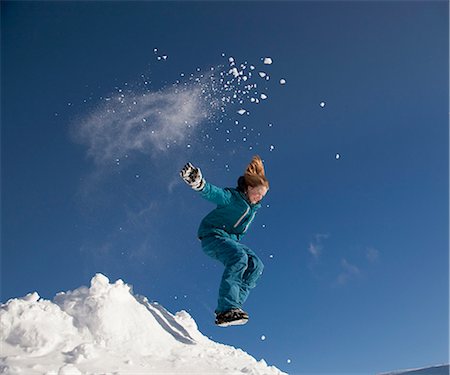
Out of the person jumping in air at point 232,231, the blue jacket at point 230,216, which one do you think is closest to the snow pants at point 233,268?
the person jumping in air at point 232,231

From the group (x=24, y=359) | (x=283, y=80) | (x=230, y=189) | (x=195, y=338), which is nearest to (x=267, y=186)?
(x=230, y=189)

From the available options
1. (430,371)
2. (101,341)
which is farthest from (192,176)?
(430,371)

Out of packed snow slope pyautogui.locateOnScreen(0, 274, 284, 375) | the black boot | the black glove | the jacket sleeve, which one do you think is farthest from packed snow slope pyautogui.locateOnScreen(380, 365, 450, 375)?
the black glove

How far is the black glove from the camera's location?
19.5 ft

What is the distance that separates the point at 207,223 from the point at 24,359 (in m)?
2.97

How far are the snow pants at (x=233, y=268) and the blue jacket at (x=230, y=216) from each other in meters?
0.12

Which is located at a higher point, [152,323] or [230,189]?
[230,189]

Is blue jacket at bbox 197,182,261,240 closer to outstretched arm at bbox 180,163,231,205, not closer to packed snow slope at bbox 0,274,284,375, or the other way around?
outstretched arm at bbox 180,163,231,205

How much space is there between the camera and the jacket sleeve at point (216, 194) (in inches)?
243

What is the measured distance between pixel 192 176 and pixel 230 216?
99 centimetres

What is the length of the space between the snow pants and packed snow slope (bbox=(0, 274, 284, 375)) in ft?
2.03

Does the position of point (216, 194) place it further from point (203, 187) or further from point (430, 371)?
point (430, 371)

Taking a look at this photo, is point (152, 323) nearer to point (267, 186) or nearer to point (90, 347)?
point (90, 347)

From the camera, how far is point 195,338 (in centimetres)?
616
